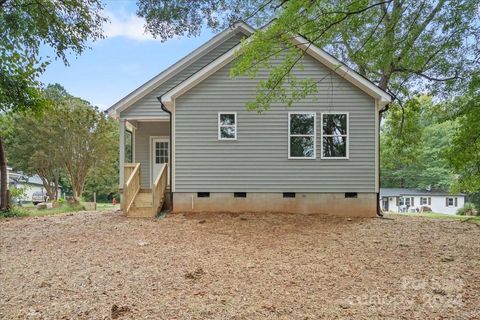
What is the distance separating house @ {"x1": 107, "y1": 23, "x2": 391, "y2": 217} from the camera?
1067 centimetres

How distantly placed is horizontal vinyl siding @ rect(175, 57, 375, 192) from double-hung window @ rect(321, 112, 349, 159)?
6.9 inches

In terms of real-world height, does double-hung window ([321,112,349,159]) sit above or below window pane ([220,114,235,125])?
below

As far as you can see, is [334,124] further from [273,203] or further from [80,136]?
[80,136]

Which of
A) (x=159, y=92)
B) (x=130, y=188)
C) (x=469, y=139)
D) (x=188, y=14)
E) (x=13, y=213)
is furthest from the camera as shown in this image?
(x=159, y=92)

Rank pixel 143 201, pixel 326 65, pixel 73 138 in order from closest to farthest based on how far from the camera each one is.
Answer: pixel 326 65 → pixel 143 201 → pixel 73 138

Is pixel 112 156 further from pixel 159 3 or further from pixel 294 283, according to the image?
pixel 294 283

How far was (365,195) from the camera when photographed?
10.7 m

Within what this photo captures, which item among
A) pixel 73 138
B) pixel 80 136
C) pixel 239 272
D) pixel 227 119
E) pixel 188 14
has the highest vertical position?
pixel 188 14

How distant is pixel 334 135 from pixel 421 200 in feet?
130

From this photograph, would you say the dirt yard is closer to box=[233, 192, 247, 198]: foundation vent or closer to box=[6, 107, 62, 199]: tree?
box=[233, 192, 247, 198]: foundation vent

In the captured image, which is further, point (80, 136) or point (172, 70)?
point (80, 136)

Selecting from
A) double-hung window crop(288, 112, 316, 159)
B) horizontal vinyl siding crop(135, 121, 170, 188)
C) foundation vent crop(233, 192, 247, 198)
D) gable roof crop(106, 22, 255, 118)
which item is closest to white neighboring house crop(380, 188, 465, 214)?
double-hung window crop(288, 112, 316, 159)

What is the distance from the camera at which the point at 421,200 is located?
4400 cm

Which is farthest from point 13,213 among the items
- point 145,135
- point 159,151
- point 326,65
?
point 326,65
